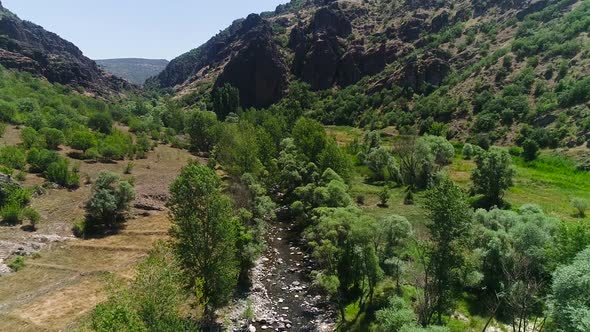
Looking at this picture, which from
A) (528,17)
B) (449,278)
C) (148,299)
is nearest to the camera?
(148,299)

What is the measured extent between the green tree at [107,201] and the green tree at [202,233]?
2999 cm

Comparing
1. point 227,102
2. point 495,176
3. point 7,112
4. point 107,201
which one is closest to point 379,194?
point 495,176

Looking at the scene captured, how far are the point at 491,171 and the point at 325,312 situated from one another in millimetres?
42107

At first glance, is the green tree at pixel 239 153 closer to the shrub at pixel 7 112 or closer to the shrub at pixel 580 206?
the shrub at pixel 580 206

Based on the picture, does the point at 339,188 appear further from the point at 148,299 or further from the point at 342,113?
the point at 342,113

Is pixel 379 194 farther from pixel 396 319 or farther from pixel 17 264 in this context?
pixel 17 264

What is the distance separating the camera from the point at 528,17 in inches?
6407

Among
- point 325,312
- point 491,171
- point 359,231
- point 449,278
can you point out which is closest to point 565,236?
point 449,278

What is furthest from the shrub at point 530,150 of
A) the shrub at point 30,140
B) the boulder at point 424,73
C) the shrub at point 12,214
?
the shrub at point 30,140

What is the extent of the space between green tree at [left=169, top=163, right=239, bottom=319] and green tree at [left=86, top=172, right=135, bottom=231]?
98.4 feet

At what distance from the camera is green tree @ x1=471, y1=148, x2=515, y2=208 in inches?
2625

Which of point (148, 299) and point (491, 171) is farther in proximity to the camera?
point (491, 171)

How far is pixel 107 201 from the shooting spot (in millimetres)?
60312

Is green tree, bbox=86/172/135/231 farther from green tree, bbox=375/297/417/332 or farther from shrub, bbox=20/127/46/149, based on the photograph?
green tree, bbox=375/297/417/332
